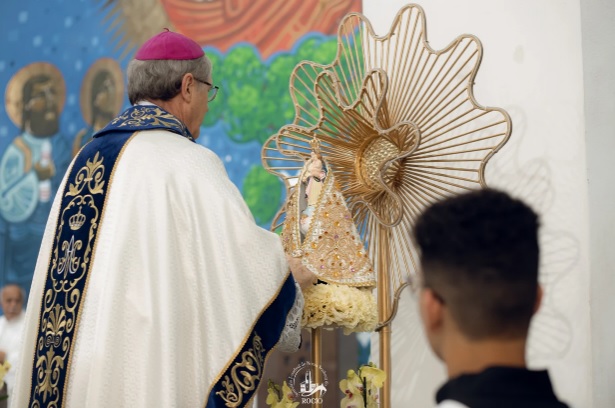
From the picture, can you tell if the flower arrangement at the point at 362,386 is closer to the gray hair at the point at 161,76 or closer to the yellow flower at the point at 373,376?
the yellow flower at the point at 373,376

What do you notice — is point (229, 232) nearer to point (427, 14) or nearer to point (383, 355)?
point (383, 355)

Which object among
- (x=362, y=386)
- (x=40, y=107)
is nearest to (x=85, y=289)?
(x=362, y=386)

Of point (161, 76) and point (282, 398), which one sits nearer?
point (161, 76)

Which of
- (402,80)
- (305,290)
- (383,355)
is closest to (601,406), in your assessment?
(383,355)

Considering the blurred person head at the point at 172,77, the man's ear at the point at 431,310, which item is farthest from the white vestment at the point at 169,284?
the man's ear at the point at 431,310

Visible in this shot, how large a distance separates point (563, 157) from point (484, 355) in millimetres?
2740

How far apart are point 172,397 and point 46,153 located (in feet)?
11.6

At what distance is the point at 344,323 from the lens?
3588mm

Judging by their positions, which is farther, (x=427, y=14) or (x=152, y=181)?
(x=427, y=14)

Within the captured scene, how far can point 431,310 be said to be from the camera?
1639 millimetres

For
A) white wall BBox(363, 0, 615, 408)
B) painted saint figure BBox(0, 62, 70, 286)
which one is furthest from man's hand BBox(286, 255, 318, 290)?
painted saint figure BBox(0, 62, 70, 286)

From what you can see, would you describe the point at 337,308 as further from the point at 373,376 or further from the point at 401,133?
the point at 401,133

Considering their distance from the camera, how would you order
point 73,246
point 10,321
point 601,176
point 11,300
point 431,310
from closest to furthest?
point 431,310
point 73,246
point 601,176
point 11,300
point 10,321

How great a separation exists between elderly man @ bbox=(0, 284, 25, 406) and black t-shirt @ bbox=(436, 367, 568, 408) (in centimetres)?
511
